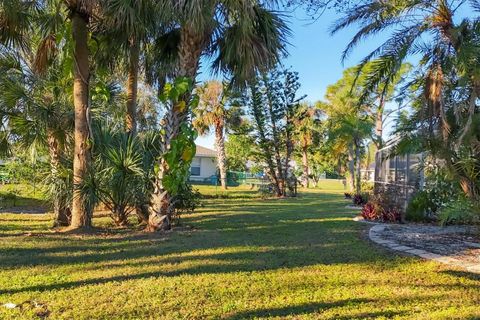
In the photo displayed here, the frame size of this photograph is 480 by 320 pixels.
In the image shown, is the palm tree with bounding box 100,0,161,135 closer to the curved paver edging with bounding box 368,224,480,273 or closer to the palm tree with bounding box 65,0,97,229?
the palm tree with bounding box 65,0,97,229

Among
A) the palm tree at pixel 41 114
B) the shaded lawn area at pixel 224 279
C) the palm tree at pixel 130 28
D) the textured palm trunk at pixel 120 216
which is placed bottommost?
the shaded lawn area at pixel 224 279

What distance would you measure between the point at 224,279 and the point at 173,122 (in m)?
4.71

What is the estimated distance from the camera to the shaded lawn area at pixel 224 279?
4.36m

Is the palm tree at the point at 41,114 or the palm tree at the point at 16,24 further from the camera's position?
the palm tree at the point at 41,114

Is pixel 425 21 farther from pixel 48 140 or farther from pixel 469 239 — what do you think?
pixel 48 140

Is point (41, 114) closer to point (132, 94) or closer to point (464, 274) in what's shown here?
point (132, 94)

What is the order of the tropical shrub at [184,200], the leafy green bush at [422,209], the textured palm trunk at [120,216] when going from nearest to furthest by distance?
the textured palm trunk at [120,216]
the tropical shrub at [184,200]
the leafy green bush at [422,209]

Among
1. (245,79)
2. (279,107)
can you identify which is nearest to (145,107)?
(279,107)

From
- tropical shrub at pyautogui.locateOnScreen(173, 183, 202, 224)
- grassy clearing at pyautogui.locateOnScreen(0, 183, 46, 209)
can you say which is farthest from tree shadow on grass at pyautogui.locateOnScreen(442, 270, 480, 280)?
grassy clearing at pyautogui.locateOnScreen(0, 183, 46, 209)

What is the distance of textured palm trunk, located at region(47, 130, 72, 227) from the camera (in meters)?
10.0

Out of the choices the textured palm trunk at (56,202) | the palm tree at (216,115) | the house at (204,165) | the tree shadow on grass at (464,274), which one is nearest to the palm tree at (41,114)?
the textured palm trunk at (56,202)

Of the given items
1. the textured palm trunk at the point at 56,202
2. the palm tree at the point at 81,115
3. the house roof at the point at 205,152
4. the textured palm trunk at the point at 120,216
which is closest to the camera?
the palm tree at the point at 81,115

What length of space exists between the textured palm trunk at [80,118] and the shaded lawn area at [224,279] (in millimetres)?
837

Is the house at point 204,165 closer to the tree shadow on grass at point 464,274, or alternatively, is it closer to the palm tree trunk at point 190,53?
the palm tree trunk at point 190,53
